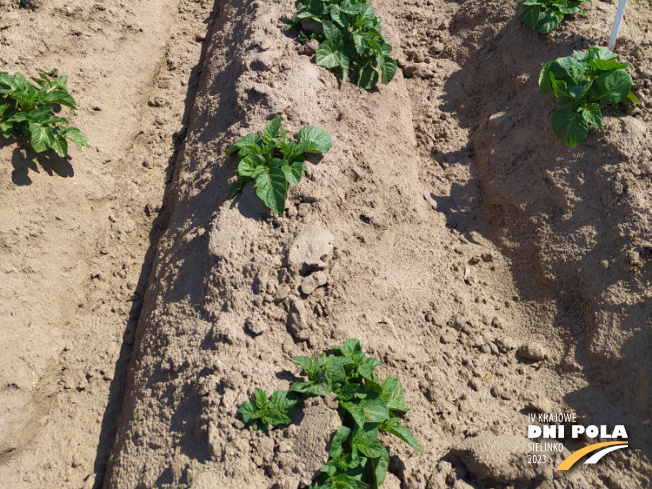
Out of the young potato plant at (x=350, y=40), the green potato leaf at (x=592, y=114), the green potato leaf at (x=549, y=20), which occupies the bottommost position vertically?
the green potato leaf at (x=592, y=114)

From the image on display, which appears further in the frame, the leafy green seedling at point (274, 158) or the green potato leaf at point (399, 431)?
the leafy green seedling at point (274, 158)

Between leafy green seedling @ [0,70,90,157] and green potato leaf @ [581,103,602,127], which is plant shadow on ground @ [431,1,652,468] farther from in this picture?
leafy green seedling @ [0,70,90,157]

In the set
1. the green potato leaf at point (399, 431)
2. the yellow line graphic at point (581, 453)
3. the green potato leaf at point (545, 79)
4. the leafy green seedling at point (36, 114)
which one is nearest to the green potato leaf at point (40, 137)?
the leafy green seedling at point (36, 114)

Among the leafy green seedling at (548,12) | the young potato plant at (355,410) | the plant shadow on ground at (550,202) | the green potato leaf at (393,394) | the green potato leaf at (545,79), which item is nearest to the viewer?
the young potato plant at (355,410)

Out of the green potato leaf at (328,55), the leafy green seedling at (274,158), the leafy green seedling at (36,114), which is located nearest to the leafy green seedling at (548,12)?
the green potato leaf at (328,55)

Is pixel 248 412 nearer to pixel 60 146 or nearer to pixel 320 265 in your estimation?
pixel 320 265

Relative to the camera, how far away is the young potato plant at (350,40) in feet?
12.0

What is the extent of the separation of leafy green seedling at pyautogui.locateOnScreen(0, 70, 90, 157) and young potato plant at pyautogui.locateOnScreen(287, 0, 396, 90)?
1.78 m

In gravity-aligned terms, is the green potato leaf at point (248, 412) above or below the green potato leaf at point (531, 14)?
below

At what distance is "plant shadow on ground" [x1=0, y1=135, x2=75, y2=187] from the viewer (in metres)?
3.34

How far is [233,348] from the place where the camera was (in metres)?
2.65

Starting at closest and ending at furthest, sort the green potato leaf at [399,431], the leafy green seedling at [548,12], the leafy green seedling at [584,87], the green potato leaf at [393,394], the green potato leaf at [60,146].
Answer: the green potato leaf at [399,431] → the green potato leaf at [393,394] → the leafy green seedling at [584,87] → the green potato leaf at [60,146] → the leafy green seedling at [548,12]

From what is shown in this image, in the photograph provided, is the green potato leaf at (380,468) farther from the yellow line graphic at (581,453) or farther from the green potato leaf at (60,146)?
the green potato leaf at (60,146)

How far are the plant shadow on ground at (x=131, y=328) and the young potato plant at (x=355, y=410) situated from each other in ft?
2.80
